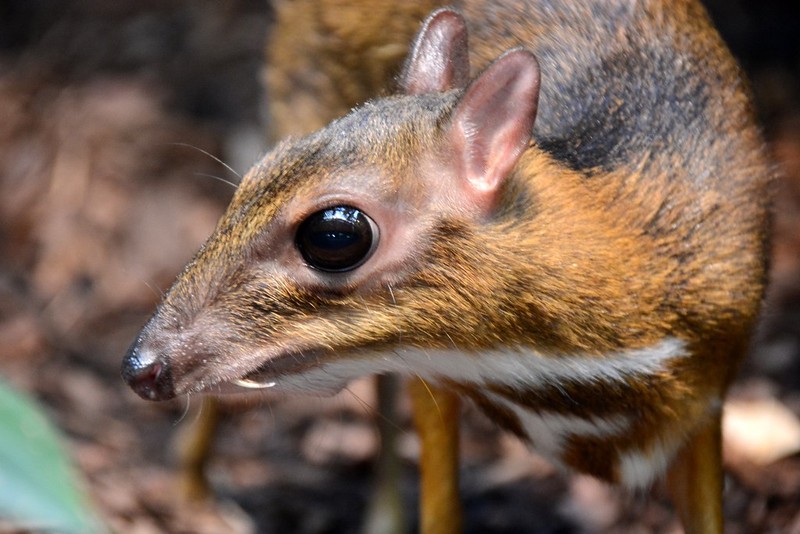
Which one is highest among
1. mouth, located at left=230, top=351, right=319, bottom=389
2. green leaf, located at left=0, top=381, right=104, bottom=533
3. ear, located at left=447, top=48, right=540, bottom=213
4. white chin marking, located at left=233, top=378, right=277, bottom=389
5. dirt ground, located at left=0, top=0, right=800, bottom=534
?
dirt ground, located at left=0, top=0, right=800, bottom=534

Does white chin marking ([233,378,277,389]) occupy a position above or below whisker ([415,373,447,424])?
below

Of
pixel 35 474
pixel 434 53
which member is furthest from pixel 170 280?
pixel 35 474

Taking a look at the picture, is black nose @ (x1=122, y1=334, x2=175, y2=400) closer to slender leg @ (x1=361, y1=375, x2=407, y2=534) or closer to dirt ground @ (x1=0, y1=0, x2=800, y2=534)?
dirt ground @ (x1=0, y1=0, x2=800, y2=534)

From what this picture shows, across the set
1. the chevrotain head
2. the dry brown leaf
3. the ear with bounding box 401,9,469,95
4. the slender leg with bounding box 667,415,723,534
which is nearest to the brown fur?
the chevrotain head

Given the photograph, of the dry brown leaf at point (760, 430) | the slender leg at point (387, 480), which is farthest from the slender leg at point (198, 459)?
the dry brown leaf at point (760, 430)

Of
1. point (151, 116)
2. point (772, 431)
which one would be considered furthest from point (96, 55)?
point (772, 431)

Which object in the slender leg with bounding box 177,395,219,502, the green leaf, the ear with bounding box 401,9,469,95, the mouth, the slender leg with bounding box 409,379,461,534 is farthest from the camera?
the slender leg with bounding box 177,395,219,502
